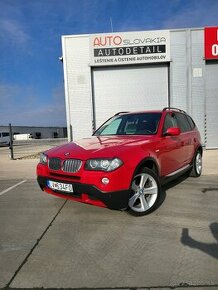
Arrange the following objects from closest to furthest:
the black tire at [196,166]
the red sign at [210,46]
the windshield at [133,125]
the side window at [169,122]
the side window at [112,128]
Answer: the windshield at [133,125]
the side window at [169,122]
the side window at [112,128]
the black tire at [196,166]
the red sign at [210,46]

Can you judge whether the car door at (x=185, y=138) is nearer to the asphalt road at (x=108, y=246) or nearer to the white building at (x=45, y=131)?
the asphalt road at (x=108, y=246)

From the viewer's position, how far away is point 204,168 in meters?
9.94

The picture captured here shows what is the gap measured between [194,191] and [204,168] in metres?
3.20

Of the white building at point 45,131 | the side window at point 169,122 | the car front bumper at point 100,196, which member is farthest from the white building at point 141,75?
the white building at point 45,131

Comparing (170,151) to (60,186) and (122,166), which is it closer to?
(122,166)

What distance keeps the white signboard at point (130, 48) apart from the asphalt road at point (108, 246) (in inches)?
365

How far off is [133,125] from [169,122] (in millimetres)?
745

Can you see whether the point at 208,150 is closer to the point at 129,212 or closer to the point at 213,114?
the point at 213,114

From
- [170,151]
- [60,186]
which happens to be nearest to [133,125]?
[170,151]

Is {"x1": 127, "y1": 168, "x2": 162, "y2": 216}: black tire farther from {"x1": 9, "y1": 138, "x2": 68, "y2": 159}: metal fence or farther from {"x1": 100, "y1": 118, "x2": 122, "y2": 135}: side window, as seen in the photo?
{"x1": 9, "y1": 138, "x2": 68, "y2": 159}: metal fence

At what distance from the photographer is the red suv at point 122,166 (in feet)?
15.7

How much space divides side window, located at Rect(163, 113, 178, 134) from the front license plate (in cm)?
226

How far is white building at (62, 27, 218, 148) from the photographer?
47.0 ft

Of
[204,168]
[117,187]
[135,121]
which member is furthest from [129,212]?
[204,168]
